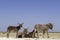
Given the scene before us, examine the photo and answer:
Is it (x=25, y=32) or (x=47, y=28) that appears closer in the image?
(x=25, y=32)

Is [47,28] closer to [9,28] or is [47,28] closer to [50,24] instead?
[50,24]

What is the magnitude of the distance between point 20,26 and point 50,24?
13.4 feet

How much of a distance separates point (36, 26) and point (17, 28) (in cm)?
317

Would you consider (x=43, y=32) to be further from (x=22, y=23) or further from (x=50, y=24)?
(x=22, y=23)

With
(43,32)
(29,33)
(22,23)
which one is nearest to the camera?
(29,33)

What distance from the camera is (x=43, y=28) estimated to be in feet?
78.1

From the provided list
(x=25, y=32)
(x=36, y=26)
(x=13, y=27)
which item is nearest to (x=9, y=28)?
(x=13, y=27)

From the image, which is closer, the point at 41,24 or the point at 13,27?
the point at 41,24

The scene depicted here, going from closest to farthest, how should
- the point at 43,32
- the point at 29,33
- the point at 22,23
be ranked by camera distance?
1. the point at 29,33
2. the point at 43,32
3. the point at 22,23

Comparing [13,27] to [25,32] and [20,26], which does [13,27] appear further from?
[25,32]

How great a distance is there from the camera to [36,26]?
2411cm

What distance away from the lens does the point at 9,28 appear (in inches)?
1044

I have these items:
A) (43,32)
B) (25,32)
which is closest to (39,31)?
(43,32)

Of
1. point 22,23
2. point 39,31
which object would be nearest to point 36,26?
point 39,31
